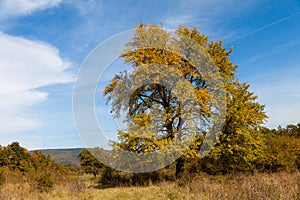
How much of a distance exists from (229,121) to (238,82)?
280 cm

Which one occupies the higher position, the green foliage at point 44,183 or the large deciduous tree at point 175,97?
the large deciduous tree at point 175,97

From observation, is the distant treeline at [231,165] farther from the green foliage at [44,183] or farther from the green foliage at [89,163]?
the green foliage at [89,163]

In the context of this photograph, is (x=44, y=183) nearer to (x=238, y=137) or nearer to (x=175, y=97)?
(x=175, y=97)

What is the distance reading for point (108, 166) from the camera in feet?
56.0

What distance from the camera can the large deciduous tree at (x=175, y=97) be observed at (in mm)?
14938

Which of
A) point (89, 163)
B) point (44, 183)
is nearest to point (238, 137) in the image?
point (44, 183)

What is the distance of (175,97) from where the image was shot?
1526cm

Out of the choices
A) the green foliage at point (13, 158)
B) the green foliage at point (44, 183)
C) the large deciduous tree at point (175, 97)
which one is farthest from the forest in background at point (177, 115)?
the green foliage at point (13, 158)

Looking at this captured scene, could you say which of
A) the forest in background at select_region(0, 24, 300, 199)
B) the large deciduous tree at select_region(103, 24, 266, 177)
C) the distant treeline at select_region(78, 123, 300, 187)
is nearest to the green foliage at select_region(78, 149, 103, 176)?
the distant treeline at select_region(78, 123, 300, 187)

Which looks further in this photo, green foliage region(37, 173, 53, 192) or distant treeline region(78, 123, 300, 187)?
distant treeline region(78, 123, 300, 187)

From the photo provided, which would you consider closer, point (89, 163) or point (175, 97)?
point (175, 97)

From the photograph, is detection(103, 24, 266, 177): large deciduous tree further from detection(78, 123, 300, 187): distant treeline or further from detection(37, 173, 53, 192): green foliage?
detection(37, 173, 53, 192): green foliage

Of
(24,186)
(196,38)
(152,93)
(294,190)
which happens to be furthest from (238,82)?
(24,186)

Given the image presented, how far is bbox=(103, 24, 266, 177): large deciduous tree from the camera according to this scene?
49.0 ft
